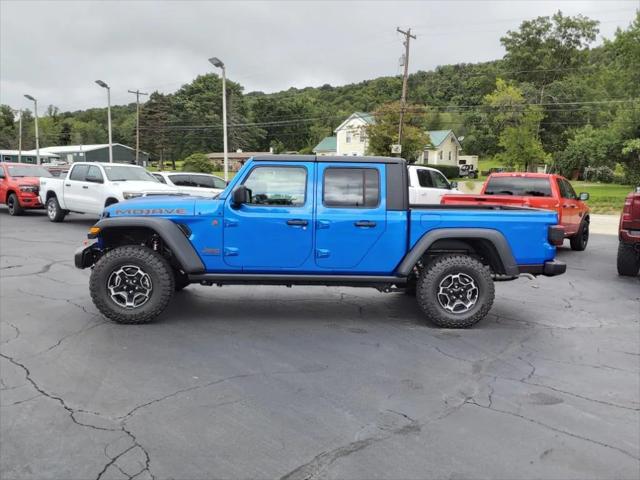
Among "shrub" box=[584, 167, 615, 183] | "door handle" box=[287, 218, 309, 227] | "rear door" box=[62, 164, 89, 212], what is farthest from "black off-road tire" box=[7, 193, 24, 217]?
"shrub" box=[584, 167, 615, 183]

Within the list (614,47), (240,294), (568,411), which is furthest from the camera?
(614,47)

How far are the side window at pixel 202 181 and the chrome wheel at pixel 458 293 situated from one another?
12098mm

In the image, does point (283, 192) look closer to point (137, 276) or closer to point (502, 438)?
point (137, 276)

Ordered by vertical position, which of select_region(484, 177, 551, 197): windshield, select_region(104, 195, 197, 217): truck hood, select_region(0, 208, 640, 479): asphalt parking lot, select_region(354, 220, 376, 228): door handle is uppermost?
select_region(484, 177, 551, 197): windshield

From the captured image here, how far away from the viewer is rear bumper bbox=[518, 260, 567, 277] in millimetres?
5887

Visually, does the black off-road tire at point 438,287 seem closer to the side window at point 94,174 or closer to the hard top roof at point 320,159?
the hard top roof at point 320,159

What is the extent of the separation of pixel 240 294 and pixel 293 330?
1.82m

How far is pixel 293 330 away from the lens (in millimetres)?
5703

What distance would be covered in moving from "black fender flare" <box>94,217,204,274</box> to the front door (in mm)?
356

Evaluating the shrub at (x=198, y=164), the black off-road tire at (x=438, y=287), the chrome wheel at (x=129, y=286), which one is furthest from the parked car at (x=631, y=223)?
the shrub at (x=198, y=164)

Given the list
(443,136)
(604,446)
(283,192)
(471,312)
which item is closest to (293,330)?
(283,192)

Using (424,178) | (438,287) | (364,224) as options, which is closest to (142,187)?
(424,178)

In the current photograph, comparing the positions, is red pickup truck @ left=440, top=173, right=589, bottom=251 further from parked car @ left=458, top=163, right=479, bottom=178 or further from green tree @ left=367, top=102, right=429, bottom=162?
parked car @ left=458, top=163, right=479, bottom=178

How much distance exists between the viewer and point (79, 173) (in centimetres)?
1474
